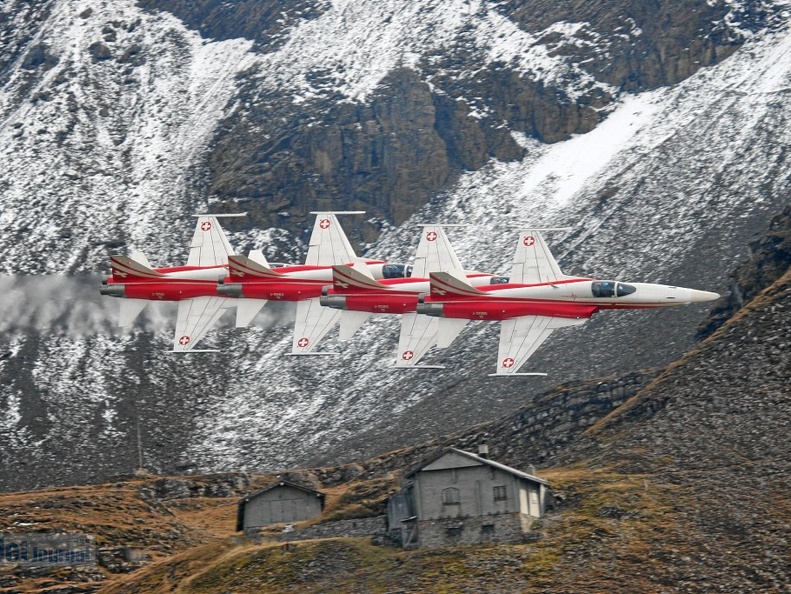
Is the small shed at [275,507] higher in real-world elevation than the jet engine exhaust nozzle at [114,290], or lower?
lower

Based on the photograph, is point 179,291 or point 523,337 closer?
point 523,337

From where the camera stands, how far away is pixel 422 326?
106 m

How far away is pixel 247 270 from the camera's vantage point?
106m

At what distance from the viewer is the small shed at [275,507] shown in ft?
415

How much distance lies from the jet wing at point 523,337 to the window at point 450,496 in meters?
12.3

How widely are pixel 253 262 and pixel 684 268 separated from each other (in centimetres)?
9451

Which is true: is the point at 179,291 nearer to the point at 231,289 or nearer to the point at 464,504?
the point at 231,289

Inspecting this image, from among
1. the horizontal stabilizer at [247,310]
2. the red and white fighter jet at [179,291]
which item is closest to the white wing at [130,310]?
the red and white fighter jet at [179,291]

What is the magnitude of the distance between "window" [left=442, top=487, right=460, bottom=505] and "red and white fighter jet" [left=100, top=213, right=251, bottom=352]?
20.2m

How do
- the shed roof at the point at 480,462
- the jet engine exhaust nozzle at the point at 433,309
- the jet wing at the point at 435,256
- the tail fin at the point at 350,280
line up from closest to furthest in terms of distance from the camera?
the jet engine exhaust nozzle at the point at 433,309
the tail fin at the point at 350,280
the jet wing at the point at 435,256
the shed roof at the point at 480,462

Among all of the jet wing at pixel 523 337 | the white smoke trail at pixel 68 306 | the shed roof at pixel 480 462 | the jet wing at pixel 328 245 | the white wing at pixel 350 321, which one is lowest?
the shed roof at pixel 480 462

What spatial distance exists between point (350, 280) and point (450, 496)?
1796 cm

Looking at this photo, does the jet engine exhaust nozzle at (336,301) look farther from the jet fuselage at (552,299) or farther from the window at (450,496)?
the window at (450,496)

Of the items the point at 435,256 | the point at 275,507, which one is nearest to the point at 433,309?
the point at 435,256
